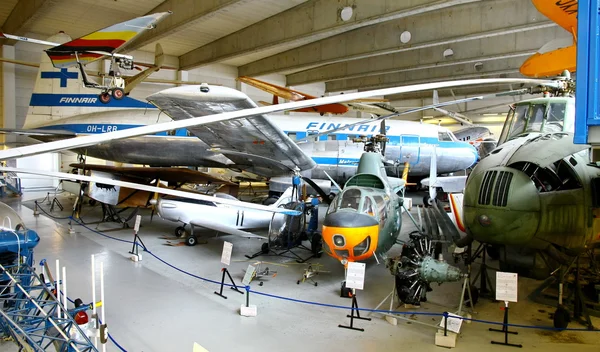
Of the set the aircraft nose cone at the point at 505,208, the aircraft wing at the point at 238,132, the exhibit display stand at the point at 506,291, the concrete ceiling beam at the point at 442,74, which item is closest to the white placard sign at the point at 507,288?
the exhibit display stand at the point at 506,291

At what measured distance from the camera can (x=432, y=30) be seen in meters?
14.4

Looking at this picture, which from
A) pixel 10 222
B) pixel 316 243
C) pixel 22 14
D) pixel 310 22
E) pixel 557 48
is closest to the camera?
pixel 10 222

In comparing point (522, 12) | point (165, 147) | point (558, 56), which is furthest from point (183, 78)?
point (558, 56)

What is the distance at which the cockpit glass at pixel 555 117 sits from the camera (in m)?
6.35

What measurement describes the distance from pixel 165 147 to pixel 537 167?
475 inches

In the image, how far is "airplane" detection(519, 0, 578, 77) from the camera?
7211mm

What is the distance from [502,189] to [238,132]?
19.4 ft

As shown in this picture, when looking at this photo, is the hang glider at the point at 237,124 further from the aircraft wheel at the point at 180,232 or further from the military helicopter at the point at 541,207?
the aircraft wheel at the point at 180,232

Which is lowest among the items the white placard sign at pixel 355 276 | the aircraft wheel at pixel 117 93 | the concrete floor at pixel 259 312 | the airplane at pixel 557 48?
the concrete floor at pixel 259 312

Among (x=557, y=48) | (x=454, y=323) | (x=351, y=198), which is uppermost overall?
(x=557, y=48)

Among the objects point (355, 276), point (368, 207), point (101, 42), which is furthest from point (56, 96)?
point (355, 276)

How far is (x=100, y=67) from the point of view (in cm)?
2109

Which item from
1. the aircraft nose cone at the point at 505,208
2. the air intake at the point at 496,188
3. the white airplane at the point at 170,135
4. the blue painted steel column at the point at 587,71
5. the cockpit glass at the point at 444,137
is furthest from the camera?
the cockpit glass at the point at 444,137

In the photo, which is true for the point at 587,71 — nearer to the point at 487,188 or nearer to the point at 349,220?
the point at 487,188
